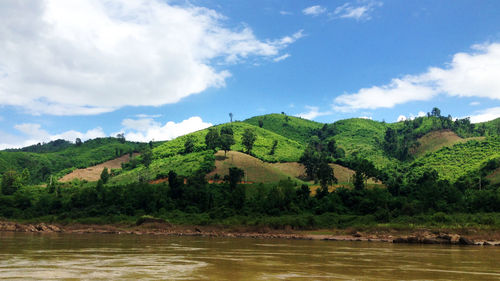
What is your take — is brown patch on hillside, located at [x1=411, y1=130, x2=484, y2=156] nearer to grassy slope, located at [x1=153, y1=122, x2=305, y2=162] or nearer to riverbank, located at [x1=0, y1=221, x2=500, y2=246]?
grassy slope, located at [x1=153, y1=122, x2=305, y2=162]

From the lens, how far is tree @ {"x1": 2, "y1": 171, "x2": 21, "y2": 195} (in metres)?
113

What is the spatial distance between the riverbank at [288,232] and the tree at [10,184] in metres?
37.8

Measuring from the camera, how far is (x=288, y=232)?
2685 inches

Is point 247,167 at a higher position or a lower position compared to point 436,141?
lower

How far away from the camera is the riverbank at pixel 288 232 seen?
172 ft

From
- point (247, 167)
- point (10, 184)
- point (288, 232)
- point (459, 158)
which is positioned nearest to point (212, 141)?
point (247, 167)

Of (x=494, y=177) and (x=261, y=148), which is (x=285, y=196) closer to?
(x=494, y=177)

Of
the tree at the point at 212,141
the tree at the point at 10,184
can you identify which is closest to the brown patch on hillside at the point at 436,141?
the tree at the point at 212,141

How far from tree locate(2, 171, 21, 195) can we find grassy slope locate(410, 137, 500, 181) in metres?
140

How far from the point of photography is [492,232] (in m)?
55.4

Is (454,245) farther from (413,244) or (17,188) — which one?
(17,188)

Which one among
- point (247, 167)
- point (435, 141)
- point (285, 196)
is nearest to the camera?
point (285, 196)

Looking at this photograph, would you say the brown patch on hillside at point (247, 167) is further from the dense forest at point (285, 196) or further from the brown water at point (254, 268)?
the brown water at point (254, 268)

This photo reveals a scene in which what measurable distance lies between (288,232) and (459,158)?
344 ft
